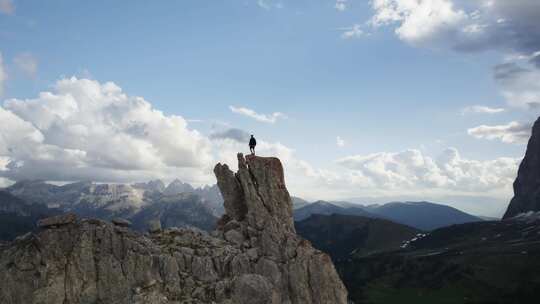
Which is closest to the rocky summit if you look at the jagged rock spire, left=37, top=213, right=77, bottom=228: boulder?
left=37, top=213, right=77, bottom=228: boulder

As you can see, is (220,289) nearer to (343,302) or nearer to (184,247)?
(184,247)

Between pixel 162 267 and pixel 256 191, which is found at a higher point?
pixel 256 191

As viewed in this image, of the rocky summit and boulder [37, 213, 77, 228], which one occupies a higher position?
boulder [37, 213, 77, 228]

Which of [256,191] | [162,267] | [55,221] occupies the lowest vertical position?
[162,267]

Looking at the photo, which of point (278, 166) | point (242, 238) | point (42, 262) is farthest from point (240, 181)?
point (42, 262)

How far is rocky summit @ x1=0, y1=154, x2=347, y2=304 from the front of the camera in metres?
64.5

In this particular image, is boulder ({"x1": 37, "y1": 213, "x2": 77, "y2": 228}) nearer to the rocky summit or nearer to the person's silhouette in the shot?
the rocky summit

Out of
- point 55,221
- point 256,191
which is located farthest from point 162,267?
point 256,191

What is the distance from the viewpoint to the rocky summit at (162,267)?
64500mm

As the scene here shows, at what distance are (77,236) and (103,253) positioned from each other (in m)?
4.56

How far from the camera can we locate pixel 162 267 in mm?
69312

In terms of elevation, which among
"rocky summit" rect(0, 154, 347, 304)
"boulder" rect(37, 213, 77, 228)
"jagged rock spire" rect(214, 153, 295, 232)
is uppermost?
"jagged rock spire" rect(214, 153, 295, 232)

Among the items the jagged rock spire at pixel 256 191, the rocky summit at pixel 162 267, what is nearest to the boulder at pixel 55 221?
the rocky summit at pixel 162 267

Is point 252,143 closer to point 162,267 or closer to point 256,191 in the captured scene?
point 256,191
